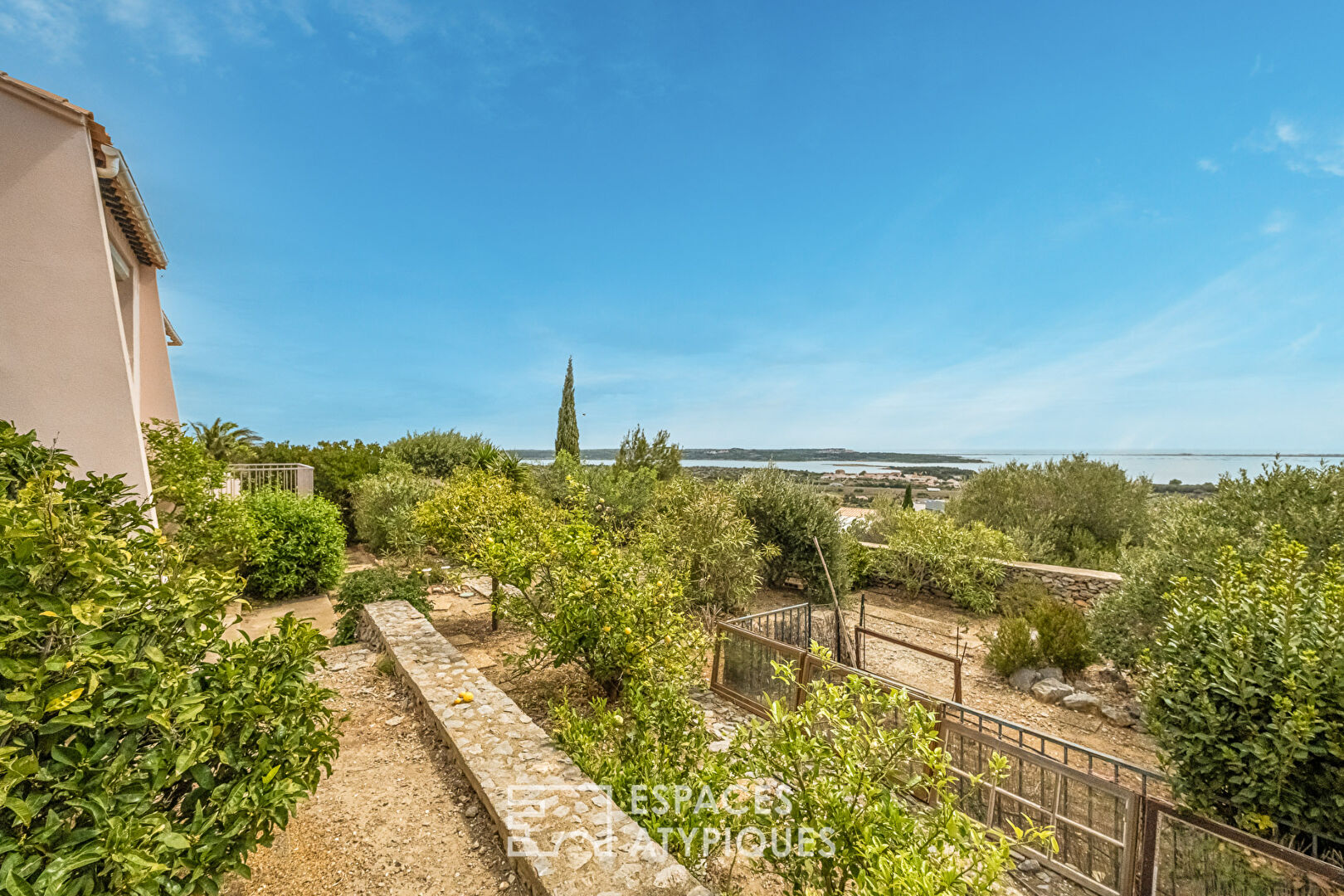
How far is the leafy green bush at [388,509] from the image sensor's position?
11148 millimetres

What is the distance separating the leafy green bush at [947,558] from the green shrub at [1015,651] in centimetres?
324

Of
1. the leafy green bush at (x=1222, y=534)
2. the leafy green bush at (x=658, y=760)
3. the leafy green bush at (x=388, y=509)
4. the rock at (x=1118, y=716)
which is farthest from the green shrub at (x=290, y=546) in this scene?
the leafy green bush at (x=1222, y=534)

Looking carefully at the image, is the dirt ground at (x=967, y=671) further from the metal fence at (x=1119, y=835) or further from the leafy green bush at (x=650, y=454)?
the leafy green bush at (x=650, y=454)

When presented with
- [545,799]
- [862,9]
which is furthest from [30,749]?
[862,9]

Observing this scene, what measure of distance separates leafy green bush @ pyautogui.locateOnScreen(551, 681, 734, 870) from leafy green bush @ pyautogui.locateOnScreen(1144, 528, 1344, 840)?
3.59 metres

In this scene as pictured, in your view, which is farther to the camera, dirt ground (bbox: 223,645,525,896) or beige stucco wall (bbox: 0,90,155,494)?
beige stucco wall (bbox: 0,90,155,494)

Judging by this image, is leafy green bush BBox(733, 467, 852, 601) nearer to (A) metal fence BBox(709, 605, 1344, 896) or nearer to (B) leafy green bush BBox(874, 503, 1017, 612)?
(B) leafy green bush BBox(874, 503, 1017, 612)

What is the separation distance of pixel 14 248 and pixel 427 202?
10.7 metres

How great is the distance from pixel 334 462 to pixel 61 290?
1132 cm

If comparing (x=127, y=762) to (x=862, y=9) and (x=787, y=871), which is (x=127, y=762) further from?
(x=862, y=9)

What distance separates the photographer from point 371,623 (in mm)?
5973

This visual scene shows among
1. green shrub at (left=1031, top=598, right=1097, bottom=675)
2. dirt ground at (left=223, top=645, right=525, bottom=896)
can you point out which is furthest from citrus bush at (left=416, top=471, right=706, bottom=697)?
green shrub at (left=1031, top=598, right=1097, bottom=675)

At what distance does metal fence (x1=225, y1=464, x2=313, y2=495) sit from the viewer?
11.9m

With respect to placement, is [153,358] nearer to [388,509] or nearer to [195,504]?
[195,504]
